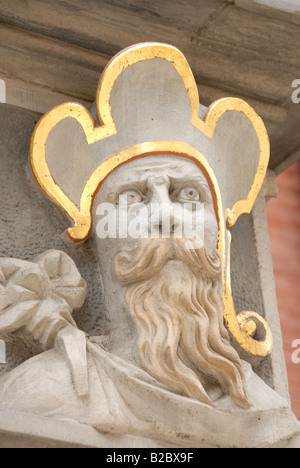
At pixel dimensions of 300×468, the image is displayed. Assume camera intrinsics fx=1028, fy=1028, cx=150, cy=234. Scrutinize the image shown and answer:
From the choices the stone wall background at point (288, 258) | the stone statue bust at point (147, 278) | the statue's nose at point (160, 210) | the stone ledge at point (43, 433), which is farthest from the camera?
the stone wall background at point (288, 258)

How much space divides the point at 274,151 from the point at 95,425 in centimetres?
95

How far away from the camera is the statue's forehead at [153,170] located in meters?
1.93

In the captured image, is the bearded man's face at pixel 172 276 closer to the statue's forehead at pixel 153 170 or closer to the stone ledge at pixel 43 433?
the statue's forehead at pixel 153 170

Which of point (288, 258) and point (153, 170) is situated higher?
point (288, 258)

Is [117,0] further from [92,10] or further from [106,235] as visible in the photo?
[106,235]

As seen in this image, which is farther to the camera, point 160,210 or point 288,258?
point 288,258

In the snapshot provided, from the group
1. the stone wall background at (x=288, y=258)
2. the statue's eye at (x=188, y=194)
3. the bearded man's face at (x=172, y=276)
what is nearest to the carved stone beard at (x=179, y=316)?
the bearded man's face at (x=172, y=276)

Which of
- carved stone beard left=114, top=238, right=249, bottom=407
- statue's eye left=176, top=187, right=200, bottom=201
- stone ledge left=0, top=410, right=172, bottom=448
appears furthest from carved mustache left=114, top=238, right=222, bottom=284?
stone ledge left=0, top=410, right=172, bottom=448

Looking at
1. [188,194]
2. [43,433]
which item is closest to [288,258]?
[188,194]

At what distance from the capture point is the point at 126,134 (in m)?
1.97

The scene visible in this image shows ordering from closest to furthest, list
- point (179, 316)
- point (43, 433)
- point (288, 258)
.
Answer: point (43, 433)
point (179, 316)
point (288, 258)

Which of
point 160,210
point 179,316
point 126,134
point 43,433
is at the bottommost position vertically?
point 43,433

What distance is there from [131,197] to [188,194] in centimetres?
11

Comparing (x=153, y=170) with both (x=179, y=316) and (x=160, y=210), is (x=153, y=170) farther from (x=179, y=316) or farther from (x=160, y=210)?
(x=179, y=316)
